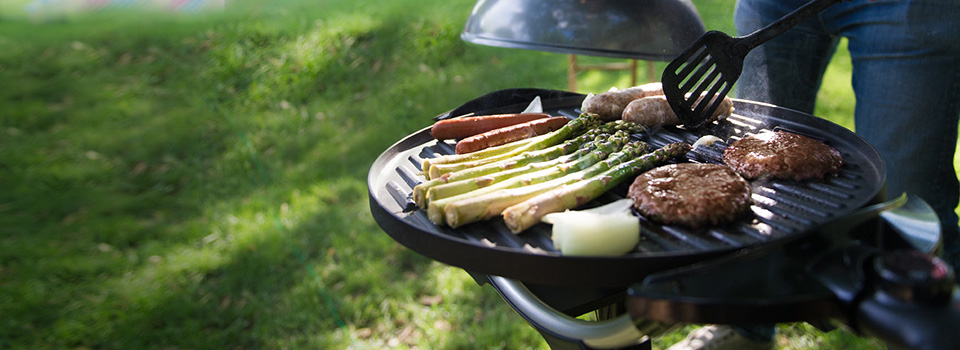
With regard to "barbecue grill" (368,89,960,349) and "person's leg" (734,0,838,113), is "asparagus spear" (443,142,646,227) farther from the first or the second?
"person's leg" (734,0,838,113)

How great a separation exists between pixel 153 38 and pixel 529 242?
24.6 feet

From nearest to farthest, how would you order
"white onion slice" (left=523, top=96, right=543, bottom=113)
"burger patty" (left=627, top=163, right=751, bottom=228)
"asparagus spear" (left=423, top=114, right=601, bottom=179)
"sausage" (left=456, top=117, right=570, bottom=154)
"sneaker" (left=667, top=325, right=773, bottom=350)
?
1. "burger patty" (left=627, top=163, right=751, bottom=228)
2. "asparagus spear" (left=423, top=114, right=601, bottom=179)
3. "sausage" (left=456, top=117, right=570, bottom=154)
4. "white onion slice" (left=523, top=96, right=543, bottom=113)
5. "sneaker" (left=667, top=325, right=773, bottom=350)

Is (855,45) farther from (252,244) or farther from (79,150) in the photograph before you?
(79,150)

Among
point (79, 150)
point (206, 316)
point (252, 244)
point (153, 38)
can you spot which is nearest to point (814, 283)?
point (206, 316)

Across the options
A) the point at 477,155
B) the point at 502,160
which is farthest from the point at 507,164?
the point at 477,155

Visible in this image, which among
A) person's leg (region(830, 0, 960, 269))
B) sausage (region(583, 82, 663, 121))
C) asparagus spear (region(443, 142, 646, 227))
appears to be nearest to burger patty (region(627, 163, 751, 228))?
asparagus spear (region(443, 142, 646, 227))

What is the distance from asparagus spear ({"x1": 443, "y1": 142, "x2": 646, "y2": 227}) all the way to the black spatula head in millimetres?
492

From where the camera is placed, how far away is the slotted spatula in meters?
2.24

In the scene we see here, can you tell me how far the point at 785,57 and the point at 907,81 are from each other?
2.10 ft

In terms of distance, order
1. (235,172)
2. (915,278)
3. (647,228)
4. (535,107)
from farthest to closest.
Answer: (235,172), (535,107), (647,228), (915,278)

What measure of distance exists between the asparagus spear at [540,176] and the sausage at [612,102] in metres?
0.31

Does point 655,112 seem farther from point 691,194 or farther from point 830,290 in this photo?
Answer: point 830,290

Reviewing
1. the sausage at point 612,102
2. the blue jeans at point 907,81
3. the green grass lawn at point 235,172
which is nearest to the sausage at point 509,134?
the sausage at point 612,102

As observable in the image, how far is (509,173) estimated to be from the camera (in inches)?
85.0
